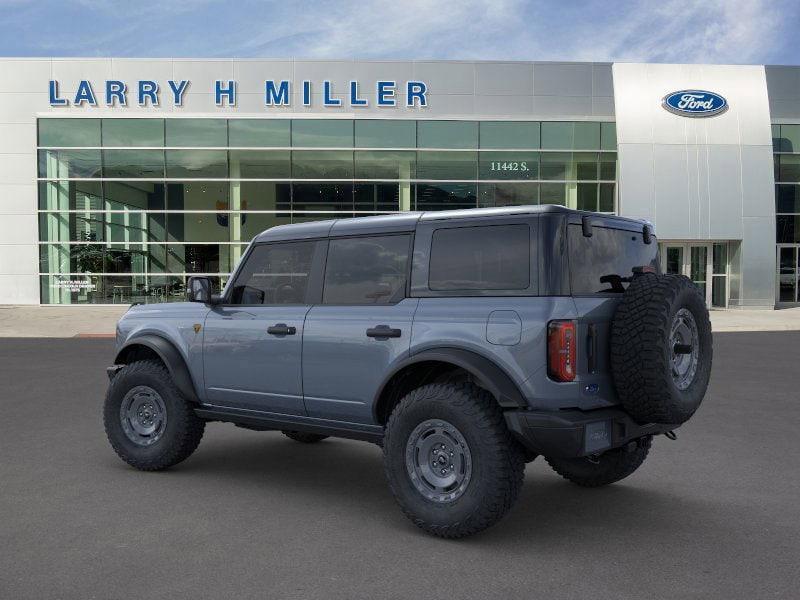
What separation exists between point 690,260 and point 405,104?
39.4ft

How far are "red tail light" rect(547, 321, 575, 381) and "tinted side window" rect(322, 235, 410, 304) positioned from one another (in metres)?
1.15

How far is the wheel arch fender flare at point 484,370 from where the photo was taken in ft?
14.4

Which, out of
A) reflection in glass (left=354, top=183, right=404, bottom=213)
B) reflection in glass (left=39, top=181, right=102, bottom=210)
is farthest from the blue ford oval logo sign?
reflection in glass (left=39, top=181, right=102, bottom=210)

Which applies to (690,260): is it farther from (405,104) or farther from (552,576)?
(552,576)

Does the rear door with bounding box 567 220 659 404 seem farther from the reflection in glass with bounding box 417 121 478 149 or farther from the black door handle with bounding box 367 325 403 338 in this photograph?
the reflection in glass with bounding box 417 121 478 149

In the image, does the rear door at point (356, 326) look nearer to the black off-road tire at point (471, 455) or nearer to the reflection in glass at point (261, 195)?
the black off-road tire at point (471, 455)

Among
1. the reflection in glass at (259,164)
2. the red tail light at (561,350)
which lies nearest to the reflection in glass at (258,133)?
the reflection in glass at (259,164)

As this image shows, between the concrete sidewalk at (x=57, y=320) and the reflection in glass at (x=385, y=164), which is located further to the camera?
the reflection in glass at (x=385, y=164)

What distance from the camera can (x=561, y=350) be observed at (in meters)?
4.29

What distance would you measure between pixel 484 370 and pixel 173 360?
2852mm

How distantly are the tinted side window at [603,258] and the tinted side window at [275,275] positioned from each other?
6.48 ft

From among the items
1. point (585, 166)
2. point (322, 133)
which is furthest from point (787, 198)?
point (322, 133)

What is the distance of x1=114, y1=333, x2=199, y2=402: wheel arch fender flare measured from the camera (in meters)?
6.07

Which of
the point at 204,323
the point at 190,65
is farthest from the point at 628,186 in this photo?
the point at 204,323
